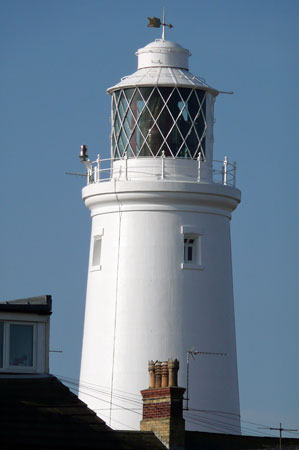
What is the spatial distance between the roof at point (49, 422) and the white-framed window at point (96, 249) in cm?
1125

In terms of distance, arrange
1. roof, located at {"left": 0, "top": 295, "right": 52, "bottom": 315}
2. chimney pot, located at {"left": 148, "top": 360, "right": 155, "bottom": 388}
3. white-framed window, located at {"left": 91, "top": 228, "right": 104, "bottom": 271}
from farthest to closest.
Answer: white-framed window, located at {"left": 91, "top": 228, "right": 104, "bottom": 271} < chimney pot, located at {"left": 148, "top": 360, "right": 155, "bottom": 388} < roof, located at {"left": 0, "top": 295, "right": 52, "bottom": 315}

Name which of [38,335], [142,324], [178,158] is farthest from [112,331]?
[38,335]

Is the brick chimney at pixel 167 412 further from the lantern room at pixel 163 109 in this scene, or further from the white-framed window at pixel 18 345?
the lantern room at pixel 163 109

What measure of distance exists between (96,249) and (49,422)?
14.3 metres

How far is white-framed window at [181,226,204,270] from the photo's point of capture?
53125mm

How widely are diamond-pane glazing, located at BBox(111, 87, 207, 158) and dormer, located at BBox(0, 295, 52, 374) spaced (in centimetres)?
1139

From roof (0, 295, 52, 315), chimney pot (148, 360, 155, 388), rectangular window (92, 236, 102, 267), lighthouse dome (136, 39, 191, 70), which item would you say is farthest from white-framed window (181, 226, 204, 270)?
roof (0, 295, 52, 315)

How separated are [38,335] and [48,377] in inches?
39.2

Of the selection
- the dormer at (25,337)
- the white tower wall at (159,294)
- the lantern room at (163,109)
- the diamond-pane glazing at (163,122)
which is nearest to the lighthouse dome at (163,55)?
the lantern room at (163,109)

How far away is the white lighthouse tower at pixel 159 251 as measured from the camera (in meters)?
52.5

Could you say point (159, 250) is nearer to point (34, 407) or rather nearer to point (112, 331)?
point (112, 331)

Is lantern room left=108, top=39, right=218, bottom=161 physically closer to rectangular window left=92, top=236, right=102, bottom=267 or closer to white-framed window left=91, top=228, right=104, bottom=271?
white-framed window left=91, top=228, right=104, bottom=271

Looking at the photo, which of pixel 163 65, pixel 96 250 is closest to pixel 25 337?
pixel 96 250

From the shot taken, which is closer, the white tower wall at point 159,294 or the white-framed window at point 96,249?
the white tower wall at point 159,294
